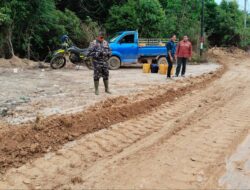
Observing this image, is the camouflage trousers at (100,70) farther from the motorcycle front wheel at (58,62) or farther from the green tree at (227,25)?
the green tree at (227,25)

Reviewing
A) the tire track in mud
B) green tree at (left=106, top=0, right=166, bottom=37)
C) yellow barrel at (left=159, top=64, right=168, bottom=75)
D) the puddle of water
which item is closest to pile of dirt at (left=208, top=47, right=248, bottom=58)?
green tree at (left=106, top=0, right=166, bottom=37)

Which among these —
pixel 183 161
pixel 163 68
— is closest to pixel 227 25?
pixel 163 68

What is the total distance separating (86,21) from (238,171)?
19020 mm

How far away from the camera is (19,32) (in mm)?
→ 19938

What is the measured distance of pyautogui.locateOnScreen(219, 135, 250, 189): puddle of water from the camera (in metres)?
4.57

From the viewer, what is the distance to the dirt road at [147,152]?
4637 mm

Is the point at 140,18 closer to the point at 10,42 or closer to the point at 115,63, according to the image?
the point at 115,63

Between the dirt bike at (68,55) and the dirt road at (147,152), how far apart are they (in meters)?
8.67

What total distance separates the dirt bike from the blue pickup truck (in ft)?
4.14

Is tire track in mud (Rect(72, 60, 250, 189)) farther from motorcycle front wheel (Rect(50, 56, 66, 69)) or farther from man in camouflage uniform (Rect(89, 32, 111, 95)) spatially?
motorcycle front wheel (Rect(50, 56, 66, 69))

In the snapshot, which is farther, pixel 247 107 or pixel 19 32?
pixel 19 32

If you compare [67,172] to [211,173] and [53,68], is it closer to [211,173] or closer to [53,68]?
[211,173]

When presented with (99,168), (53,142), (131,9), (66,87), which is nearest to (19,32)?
(131,9)

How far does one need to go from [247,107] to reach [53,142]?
17.0 feet
